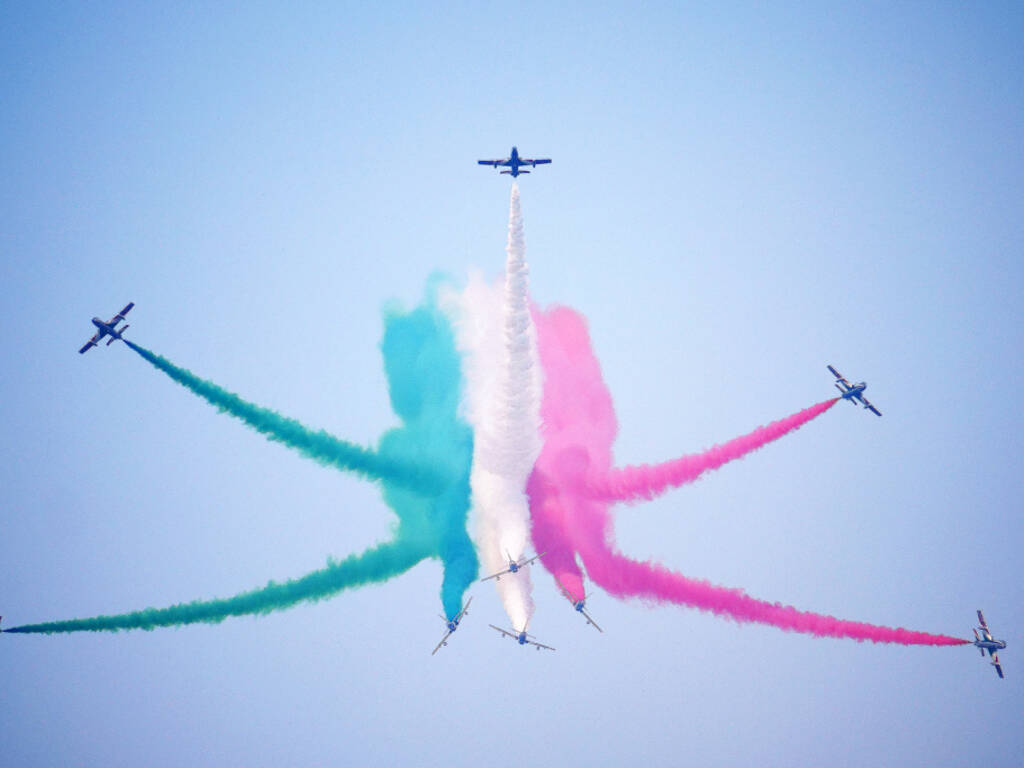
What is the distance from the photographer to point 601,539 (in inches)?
2128

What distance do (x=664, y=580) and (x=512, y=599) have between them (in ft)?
26.9

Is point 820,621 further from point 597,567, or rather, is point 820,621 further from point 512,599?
point 512,599

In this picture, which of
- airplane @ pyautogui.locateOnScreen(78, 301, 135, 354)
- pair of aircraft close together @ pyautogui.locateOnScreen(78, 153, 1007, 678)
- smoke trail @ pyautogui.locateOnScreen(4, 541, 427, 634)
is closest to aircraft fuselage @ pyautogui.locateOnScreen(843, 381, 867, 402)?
pair of aircraft close together @ pyautogui.locateOnScreen(78, 153, 1007, 678)

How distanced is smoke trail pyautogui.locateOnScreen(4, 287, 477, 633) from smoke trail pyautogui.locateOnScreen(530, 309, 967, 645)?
4493 millimetres

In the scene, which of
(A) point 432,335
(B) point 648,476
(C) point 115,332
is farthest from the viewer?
(A) point 432,335

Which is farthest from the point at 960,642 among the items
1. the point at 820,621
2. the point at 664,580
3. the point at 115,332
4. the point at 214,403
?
the point at 115,332

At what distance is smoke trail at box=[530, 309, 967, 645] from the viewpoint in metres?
53.4

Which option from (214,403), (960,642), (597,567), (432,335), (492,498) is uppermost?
(432,335)

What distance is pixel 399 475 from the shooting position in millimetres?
53656

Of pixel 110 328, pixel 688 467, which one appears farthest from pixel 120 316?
pixel 688 467

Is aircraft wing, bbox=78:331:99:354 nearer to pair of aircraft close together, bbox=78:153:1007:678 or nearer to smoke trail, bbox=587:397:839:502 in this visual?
pair of aircraft close together, bbox=78:153:1007:678

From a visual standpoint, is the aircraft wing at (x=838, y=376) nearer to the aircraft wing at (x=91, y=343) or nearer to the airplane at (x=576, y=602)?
the airplane at (x=576, y=602)

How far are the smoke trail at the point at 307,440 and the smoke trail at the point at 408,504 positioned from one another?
54 mm

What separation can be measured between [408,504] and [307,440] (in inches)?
A: 268
